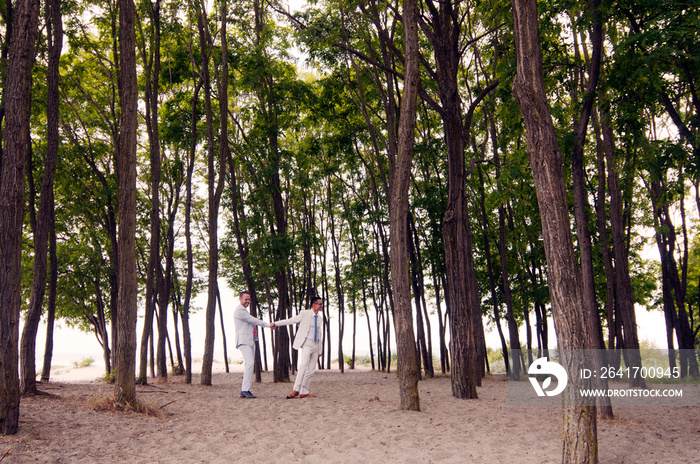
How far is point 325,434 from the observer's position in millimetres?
6742

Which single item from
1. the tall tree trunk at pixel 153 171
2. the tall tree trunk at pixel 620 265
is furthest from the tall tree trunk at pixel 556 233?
the tall tree trunk at pixel 153 171

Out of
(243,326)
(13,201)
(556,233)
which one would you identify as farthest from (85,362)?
(556,233)

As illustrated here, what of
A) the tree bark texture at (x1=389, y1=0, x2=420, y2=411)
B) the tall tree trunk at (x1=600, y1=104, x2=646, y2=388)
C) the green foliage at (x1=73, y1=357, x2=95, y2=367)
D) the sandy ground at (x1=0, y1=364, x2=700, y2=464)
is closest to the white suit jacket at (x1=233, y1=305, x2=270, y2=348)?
the sandy ground at (x1=0, y1=364, x2=700, y2=464)

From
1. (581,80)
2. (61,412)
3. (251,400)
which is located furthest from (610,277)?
(61,412)

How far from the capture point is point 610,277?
12156mm

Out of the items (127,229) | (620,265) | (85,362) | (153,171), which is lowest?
(85,362)

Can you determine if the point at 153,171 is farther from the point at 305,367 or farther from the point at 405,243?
the point at 405,243

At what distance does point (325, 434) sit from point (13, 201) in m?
5.09

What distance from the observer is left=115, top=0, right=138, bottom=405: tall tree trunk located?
7885mm

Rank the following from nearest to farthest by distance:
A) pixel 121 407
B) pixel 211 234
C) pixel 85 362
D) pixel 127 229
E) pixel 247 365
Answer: pixel 121 407
pixel 127 229
pixel 247 365
pixel 211 234
pixel 85 362

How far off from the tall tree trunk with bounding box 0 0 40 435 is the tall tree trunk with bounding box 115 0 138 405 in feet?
6.24

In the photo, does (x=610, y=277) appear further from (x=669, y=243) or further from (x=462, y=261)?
(x=669, y=243)

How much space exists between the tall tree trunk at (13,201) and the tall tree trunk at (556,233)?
6.30 m

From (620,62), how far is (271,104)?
1003 cm
